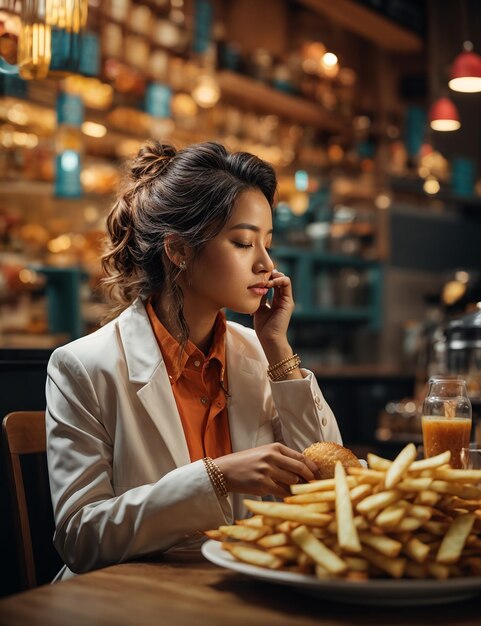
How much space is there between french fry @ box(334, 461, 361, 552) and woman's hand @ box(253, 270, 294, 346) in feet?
2.88

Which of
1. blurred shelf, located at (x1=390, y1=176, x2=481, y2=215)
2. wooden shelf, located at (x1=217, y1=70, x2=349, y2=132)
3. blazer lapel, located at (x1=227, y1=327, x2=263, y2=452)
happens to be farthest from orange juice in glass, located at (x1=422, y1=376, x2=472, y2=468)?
blurred shelf, located at (x1=390, y1=176, x2=481, y2=215)

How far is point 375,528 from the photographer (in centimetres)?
120

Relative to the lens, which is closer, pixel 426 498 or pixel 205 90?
pixel 426 498

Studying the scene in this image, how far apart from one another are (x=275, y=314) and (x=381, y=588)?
3.56 feet

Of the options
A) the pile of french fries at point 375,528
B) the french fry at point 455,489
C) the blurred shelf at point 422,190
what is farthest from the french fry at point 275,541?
the blurred shelf at point 422,190

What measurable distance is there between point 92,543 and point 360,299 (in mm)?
6955

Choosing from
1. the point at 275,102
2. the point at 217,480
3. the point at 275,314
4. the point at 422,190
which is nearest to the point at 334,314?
the point at 422,190

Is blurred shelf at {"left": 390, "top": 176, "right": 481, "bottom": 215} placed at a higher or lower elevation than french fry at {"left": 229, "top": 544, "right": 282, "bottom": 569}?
higher

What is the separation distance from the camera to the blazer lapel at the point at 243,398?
2016 mm

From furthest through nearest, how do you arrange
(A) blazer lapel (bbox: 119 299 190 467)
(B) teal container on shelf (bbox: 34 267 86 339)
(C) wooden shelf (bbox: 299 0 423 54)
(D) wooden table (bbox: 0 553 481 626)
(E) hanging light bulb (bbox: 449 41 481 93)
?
1. (C) wooden shelf (bbox: 299 0 423 54)
2. (B) teal container on shelf (bbox: 34 267 86 339)
3. (E) hanging light bulb (bbox: 449 41 481 93)
4. (A) blazer lapel (bbox: 119 299 190 467)
5. (D) wooden table (bbox: 0 553 481 626)

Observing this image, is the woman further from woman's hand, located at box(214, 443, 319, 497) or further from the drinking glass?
the drinking glass

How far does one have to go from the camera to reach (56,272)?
563cm

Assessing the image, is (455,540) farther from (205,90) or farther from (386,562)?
(205,90)

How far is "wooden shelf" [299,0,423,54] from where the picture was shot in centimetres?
673
